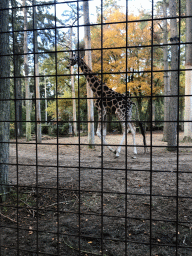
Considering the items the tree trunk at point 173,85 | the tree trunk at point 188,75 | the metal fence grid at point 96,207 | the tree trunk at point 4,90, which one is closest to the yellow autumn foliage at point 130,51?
the tree trunk at point 188,75

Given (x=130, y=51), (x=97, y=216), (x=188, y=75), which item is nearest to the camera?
(x=97, y=216)

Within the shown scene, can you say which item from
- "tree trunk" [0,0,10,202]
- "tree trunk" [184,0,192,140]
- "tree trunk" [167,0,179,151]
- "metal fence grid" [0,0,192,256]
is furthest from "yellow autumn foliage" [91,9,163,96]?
"tree trunk" [0,0,10,202]

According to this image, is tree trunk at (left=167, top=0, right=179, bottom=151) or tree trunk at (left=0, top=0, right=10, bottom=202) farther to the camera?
tree trunk at (left=167, top=0, right=179, bottom=151)

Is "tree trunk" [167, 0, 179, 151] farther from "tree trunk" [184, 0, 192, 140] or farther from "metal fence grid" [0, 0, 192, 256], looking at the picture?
"metal fence grid" [0, 0, 192, 256]

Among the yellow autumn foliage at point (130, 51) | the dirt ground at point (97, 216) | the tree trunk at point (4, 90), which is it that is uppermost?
the yellow autumn foliage at point (130, 51)

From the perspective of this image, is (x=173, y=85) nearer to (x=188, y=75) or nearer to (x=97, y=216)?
(x=188, y=75)

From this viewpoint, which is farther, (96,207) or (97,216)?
(96,207)

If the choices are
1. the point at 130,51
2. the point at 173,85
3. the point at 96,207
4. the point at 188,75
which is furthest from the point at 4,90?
the point at 130,51

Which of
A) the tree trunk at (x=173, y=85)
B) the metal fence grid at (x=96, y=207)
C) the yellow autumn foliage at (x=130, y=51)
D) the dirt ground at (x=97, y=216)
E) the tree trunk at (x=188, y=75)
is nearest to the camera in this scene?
the metal fence grid at (x=96, y=207)

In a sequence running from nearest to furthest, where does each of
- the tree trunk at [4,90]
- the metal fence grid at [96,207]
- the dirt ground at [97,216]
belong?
the metal fence grid at [96,207]
the dirt ground at [97,216]
the tree trunk at [4,90]

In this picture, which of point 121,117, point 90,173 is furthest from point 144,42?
point 90,173

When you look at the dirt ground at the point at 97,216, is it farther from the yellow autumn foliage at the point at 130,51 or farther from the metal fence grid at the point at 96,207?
the yellow autumn foliage at the point at 130,51

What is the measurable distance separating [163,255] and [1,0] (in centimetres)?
352

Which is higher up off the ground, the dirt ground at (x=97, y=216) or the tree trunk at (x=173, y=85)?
the tree trunk at (x=173, y=85)
